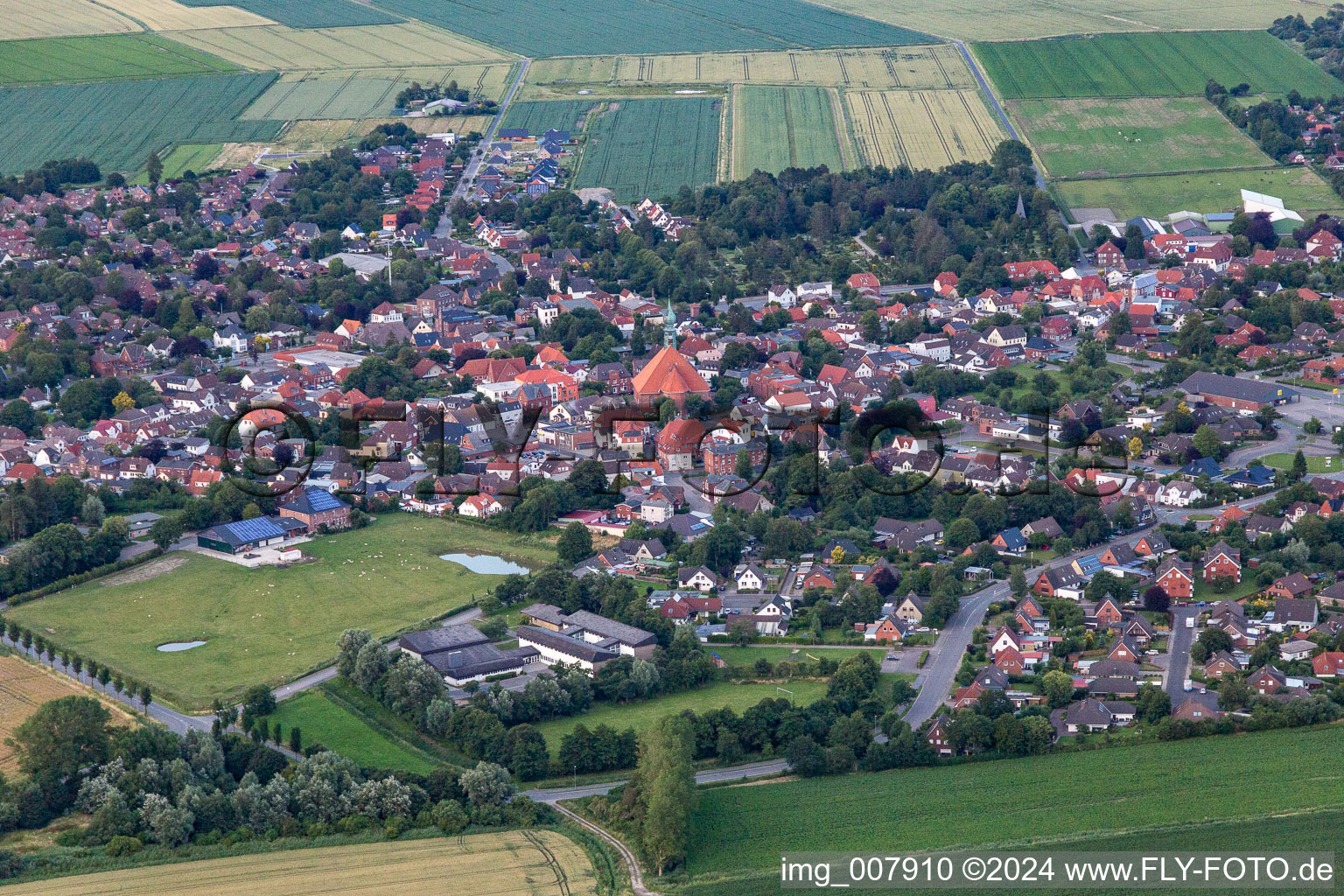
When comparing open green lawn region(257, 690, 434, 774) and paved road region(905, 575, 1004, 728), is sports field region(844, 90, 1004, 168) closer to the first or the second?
paved road region(905, 575, 1004, 728)

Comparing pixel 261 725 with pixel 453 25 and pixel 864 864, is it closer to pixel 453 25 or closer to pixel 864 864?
pixel 864 864

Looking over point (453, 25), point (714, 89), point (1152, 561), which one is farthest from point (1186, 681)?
point (453, 25)

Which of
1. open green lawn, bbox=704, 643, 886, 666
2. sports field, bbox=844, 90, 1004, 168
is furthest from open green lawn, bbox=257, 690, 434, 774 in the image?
sports field, bbox=844, 90, 1004, 168

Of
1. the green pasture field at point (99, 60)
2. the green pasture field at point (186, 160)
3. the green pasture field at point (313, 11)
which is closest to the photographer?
the green pasture field at point (186, 160)

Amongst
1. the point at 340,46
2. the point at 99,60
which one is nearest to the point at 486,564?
the point at 99,60

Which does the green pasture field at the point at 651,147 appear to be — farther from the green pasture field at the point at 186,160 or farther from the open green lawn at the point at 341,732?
the open green lawn at the point at 341,732

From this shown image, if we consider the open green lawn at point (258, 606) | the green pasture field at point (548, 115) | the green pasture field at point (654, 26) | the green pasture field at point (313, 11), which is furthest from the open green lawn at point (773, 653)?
the green pasture field at point (313, 11)

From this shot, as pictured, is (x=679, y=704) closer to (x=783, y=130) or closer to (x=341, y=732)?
(x=341, y=732)
